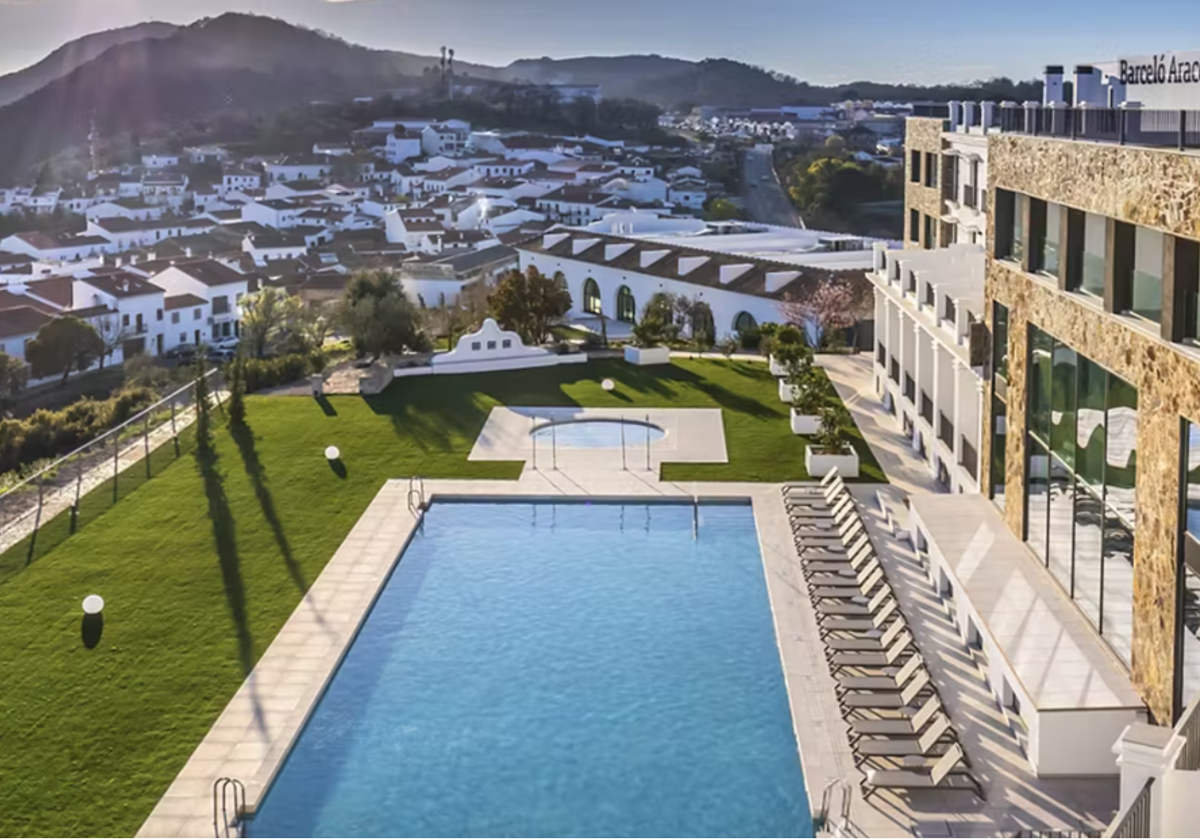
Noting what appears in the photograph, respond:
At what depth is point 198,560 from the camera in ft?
59.1

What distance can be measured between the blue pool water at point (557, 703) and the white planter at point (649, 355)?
1353 cm

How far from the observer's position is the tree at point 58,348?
4966 cm

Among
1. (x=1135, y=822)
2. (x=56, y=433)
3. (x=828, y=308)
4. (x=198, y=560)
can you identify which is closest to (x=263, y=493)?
(x=198, y=560)

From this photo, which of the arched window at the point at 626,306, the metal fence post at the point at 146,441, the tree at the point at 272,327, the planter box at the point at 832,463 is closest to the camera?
the planter box at the point at 832,463

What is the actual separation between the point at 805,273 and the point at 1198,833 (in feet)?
107

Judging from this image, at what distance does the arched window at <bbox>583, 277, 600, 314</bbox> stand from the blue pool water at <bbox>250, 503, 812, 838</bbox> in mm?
28765

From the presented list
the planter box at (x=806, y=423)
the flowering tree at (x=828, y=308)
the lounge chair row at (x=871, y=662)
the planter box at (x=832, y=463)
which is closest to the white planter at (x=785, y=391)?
the planter box at (x=806, y=423)

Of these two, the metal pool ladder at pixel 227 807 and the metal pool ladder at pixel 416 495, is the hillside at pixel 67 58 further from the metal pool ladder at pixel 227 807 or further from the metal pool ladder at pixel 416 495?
the metal pool ladder at pixel 227 807

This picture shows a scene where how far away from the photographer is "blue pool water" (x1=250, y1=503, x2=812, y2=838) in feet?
35.7

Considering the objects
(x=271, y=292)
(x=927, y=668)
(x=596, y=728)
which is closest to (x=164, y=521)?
(x=596, y=728)

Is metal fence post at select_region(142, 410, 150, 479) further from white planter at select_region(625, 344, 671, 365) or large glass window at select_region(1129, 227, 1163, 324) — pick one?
large glass window at select_region(1129, 227, 1163, 324)

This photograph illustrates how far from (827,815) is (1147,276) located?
215 inches

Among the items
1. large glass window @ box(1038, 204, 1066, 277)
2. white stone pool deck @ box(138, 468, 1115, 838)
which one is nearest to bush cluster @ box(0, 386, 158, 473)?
white stone pool deck @ box(138, 468, 1115, 838)

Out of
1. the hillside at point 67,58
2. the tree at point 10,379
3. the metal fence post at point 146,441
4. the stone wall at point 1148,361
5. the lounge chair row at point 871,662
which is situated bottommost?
the tree at point 10,379
